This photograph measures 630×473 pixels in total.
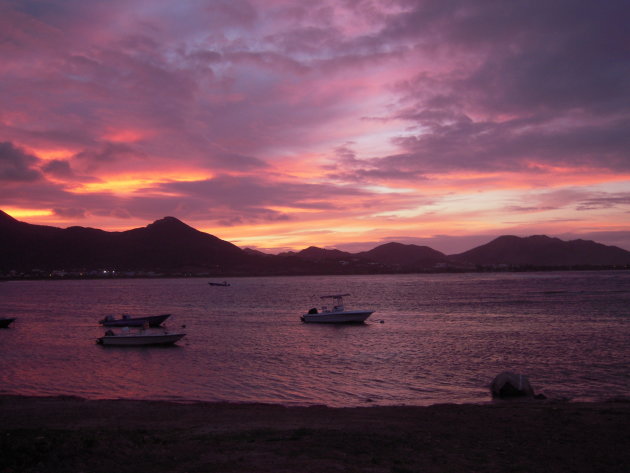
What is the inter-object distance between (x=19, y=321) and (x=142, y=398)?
146 feet

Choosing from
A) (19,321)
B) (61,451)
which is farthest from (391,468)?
(19,321)

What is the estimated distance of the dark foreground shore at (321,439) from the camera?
32.4 feet

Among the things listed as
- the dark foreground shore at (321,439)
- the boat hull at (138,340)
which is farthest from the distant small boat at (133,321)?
the dark foreground shore at (321,439)

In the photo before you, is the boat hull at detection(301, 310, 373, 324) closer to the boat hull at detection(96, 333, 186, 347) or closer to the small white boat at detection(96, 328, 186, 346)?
the small white boat at detection(96, 328, 186, 346)

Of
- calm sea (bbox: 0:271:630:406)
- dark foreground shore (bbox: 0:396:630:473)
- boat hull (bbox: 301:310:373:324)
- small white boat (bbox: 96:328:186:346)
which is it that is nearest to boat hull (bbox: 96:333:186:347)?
small white boat (bbox: 96:328:186:346)

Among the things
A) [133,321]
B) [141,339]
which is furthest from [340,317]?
[141,339]

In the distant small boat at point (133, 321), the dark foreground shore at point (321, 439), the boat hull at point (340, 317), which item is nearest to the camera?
the dark foreground shore at point (321, 439)

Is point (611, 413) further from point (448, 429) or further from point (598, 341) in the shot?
point (598, 341)

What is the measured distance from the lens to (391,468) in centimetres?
968

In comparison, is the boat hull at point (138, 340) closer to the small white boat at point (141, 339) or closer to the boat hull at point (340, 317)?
the small white boat at point (141, 339)

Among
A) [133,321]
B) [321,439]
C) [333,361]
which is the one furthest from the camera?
[133,321]

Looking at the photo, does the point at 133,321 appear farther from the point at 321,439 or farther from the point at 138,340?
the point at 321,439

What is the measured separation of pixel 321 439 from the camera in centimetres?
1187

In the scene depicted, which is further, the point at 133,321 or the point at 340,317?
the point at 340,317
